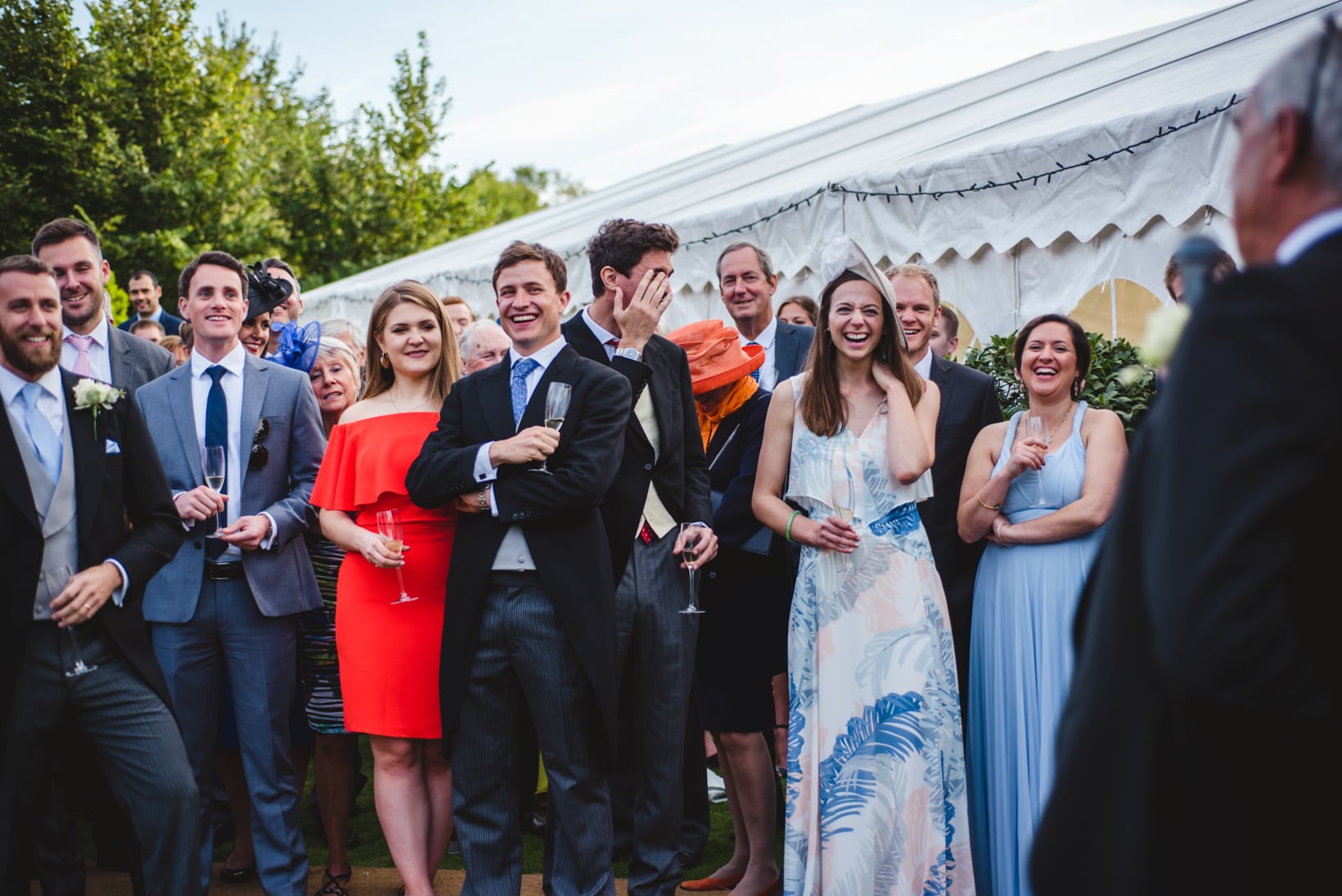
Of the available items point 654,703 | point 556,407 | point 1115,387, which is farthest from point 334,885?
point 1115,387

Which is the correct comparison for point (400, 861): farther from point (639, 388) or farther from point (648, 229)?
point (648, 229)

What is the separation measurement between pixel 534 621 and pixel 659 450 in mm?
846

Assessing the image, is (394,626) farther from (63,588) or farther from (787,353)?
(787,353)

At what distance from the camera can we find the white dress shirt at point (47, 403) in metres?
3.49

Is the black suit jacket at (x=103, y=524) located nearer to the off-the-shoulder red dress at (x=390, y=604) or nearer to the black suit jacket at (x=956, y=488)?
the off-the-shoulder red dress at (x=390, y=604)

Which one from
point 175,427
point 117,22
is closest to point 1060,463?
point 175,427

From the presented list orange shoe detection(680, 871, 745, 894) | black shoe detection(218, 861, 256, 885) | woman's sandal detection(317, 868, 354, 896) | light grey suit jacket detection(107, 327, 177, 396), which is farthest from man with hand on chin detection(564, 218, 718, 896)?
light grey suit jacket detection(107, 327, 177, 396)

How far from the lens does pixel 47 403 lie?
11.7 ft

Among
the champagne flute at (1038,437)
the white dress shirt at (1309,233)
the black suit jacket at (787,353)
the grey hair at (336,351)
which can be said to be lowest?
the champagne flute at (1038,437)

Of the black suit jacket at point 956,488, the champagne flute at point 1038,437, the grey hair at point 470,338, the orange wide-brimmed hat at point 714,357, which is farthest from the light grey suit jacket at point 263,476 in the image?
the champagne flute at point 1038,437

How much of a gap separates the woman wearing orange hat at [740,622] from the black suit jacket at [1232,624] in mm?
3104

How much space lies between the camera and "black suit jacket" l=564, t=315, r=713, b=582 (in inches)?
161

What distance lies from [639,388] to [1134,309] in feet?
12.4

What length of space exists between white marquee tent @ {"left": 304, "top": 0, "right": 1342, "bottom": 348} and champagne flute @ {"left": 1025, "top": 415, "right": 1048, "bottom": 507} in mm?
2334
